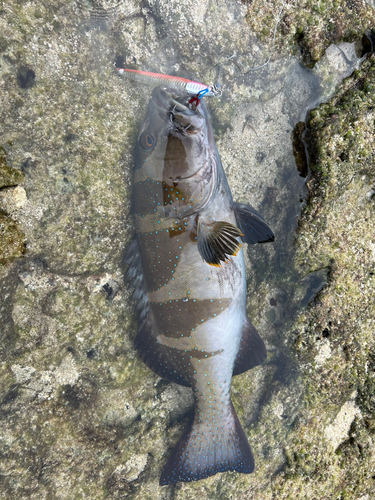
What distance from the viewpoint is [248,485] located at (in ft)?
9.50

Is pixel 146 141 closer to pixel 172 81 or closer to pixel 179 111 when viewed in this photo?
pixel 179 111

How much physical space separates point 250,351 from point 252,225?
4.22ft

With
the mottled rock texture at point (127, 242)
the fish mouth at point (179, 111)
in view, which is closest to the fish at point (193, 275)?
the fish mouth at point (179, 111)

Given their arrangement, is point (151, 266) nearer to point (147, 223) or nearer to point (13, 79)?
point (147, 223)

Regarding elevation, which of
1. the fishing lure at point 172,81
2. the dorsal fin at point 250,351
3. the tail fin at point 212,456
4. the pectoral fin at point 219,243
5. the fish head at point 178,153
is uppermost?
the fishing lure at point 172,81

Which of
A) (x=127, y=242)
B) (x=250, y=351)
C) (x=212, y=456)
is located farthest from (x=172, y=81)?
(x=212, y=456)

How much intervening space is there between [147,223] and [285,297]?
1668 mm

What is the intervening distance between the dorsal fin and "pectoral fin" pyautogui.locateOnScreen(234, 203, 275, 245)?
2.82 ft

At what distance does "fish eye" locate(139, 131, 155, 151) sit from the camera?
243cm

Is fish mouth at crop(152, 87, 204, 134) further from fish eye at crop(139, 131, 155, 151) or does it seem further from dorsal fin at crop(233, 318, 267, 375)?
dorsal fin at crop(233, 318, 267, 375)

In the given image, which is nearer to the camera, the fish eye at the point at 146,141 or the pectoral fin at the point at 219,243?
the pectoral fin at the point at 219,243

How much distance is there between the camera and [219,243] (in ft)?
7.64

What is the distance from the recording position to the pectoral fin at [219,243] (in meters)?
2.31

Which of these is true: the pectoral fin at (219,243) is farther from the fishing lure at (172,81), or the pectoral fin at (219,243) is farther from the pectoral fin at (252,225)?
the fishing lure at (172,81)
